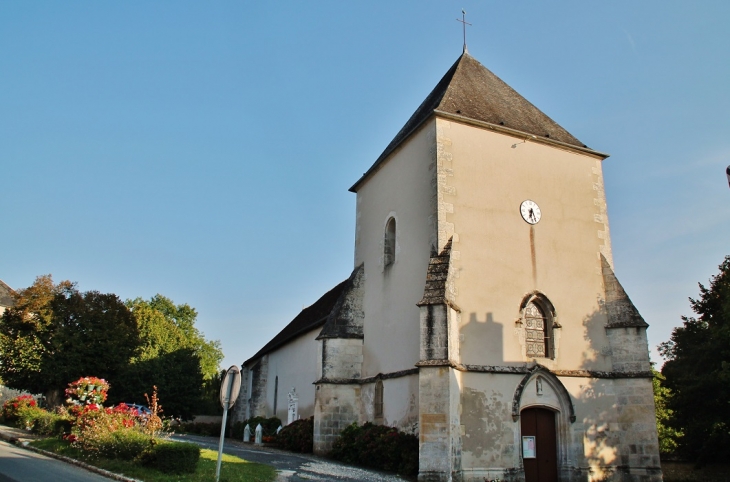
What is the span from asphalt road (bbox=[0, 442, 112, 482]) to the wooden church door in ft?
31.7

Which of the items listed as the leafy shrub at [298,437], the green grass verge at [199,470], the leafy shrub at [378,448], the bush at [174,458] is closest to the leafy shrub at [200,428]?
the leafy shrub at [298,437]

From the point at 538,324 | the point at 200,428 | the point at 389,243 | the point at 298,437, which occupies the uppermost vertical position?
the point at 389,243

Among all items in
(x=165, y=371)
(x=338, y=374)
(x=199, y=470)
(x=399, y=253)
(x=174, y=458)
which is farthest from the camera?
(x=165, y=371)

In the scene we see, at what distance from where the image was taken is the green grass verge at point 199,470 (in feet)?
34.6

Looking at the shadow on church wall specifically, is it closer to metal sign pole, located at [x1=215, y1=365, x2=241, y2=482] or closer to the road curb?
metal sign pole, located at [x1=215, y1=365, x2=241, y2=482]

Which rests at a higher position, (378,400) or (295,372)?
(295,372)

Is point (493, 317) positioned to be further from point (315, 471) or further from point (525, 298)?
point (315, 471)

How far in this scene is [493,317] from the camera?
583 inches

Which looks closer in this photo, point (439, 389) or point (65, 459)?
point (439, 389)

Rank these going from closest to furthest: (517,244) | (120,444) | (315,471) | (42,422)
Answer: (120,444) < (315,471) < (517,244) < (42,422)

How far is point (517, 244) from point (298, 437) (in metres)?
9.80

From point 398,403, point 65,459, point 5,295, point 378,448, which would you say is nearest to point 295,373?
point 398,403

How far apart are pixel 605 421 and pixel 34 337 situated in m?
24.7

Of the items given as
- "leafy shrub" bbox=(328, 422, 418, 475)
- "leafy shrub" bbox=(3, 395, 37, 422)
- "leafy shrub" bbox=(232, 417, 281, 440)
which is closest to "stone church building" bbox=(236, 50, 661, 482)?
"leafy shrub" bbox=(328, 422, 418, 475)
